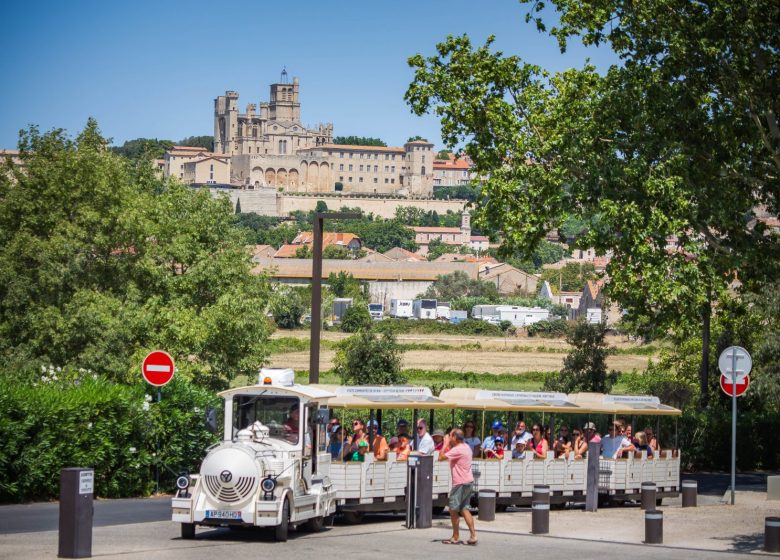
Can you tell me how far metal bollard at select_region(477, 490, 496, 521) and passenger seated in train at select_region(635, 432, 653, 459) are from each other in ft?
18.4

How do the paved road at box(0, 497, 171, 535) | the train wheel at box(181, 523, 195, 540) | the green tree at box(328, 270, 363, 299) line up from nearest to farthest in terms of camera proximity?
the train wheel at box(181, 523, 195, 540)
the paved road at box(0, 497, 171, 535)
the green tree at box(328, 270, 363, 299)

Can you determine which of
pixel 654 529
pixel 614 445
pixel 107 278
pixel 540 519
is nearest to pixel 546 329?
pixel 107 278

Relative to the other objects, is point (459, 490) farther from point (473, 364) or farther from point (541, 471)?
point (473, 364)

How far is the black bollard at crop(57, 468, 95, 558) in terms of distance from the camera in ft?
46.8

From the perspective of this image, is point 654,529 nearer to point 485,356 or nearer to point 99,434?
point 99,434

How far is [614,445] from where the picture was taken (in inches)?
974

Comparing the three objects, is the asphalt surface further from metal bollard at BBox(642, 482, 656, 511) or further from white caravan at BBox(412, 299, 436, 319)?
white caravan at BBox(412, 299, 436, 319)

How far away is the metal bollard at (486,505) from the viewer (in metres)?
20.8

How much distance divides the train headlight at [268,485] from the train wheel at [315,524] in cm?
187

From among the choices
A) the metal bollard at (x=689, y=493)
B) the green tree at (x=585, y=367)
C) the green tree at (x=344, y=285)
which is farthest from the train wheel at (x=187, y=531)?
the green tree at (x=344, y=285)

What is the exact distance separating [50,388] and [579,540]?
10.8 metres

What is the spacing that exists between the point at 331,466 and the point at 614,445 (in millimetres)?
7956

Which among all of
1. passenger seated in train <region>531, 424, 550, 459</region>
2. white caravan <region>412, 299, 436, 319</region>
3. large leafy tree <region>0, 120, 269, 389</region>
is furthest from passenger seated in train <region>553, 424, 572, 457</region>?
white caravan <region>412, 299, 436, 319</region>

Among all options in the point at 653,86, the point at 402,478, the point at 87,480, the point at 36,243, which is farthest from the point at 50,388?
the point at 36,243
